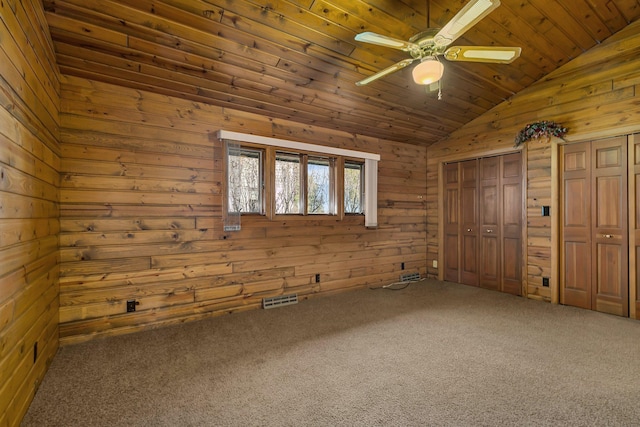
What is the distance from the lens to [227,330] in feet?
10.1

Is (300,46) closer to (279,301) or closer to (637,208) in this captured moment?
(279,301)

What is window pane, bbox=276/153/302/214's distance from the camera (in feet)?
13.1

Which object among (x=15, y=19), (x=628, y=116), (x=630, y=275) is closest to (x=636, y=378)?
(x=630, y=275)

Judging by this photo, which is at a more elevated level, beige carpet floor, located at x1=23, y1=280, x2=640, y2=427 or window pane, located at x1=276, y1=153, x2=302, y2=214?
window pane, located at x1=276, y1=153, x2=302, y2=214

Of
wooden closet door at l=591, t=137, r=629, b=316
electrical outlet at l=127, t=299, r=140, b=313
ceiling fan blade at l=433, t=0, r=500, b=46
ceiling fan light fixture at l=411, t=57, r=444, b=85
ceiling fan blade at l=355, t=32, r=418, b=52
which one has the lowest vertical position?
electrical outlet at l=127, t=299, r=140, b=313

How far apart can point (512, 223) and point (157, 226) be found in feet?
15.3

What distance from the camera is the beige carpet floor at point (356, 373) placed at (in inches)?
70.1

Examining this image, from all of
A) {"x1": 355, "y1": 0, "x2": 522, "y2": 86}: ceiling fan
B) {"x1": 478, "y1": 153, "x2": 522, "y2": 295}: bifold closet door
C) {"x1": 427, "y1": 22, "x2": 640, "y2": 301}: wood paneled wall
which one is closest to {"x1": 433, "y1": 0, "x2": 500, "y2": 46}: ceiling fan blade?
{"x1": 355, "y1": 0, "x2": 522, "y2": 86}: ceiling fan

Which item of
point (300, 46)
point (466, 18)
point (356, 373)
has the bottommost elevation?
point (356, 373)

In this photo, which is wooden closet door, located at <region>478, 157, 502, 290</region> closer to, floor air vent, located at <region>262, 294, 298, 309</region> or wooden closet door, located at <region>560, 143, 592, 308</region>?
wooden closet door, located at <region>560, 143, 592, 308</region>

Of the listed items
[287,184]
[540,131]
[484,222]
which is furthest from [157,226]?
[540,131]

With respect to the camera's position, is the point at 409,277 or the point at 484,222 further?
the point at 409,277

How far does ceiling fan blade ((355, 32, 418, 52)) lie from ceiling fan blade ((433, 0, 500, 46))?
20 cm

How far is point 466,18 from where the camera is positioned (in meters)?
1.84
